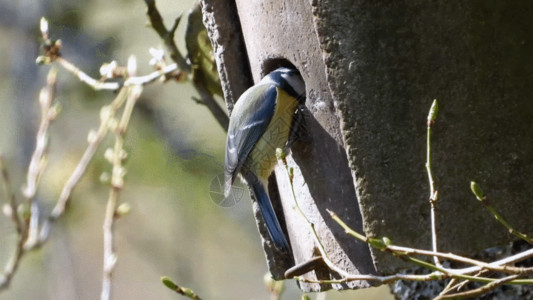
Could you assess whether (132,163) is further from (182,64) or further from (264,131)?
(264,131)

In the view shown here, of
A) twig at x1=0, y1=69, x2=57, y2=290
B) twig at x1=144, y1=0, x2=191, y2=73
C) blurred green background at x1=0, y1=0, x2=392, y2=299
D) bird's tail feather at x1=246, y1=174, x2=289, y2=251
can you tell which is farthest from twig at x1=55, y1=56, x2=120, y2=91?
blurred green background at x1=0, y1=0, x2=392, y2=299

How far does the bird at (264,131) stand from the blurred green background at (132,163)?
2106 mm

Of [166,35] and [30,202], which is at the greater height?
[166,35]

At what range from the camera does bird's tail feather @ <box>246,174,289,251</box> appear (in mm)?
2679

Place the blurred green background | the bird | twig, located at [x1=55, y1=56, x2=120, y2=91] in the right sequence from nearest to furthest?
the bird < twig, located at [x1=55, y1=56, x2=120, y2=91] < the blurred green background

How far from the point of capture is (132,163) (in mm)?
5348

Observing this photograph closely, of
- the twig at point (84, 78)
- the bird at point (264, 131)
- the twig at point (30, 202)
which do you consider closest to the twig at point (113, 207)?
the twig at point (84, 78)

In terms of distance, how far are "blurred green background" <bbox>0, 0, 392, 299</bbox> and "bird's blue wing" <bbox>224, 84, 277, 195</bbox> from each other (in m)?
2.10

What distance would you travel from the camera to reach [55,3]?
527 centimetres

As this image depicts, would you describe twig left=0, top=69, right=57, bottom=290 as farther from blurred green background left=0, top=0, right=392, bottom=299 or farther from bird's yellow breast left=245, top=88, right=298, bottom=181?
blurred green background left=0, top=0, right=392, bottom=299

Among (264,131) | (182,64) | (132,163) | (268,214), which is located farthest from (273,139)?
(132,163)

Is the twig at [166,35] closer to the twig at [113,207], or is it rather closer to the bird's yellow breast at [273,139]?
the twig at [113,207]

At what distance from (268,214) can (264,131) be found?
0.26 meters

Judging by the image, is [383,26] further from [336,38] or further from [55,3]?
[55,3]
